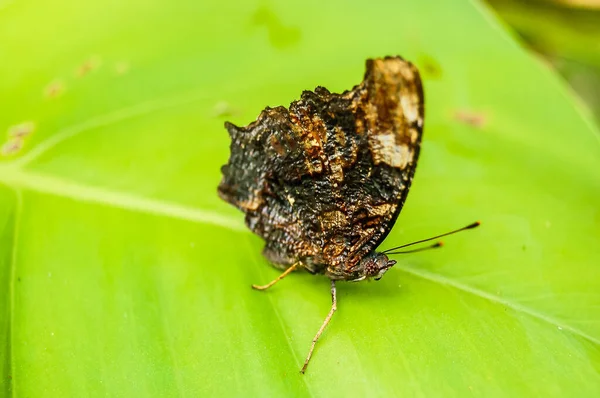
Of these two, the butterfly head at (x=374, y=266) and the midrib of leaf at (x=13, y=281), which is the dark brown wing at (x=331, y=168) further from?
the midrib of leaf at (x=13, y=281)

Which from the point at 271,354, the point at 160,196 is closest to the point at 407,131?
the point at 271,354

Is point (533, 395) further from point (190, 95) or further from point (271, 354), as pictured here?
point (190, 95)

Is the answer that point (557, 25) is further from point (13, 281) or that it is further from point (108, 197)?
→ point (13, 281)

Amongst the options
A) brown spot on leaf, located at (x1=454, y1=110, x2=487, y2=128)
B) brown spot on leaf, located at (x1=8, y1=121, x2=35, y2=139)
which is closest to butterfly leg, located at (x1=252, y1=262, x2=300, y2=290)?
brown spot on leaf, located at (x1=454, y1=110, x2=487, y2=128)

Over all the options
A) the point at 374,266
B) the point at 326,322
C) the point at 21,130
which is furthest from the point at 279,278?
the point at 21,130

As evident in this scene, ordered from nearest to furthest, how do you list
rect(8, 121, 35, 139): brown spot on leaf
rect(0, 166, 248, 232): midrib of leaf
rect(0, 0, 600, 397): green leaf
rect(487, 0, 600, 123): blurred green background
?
1. rect(0, 0, 600, 397): green leaf
2. rect(0, 166, 248, 232): midrib of leaf
3. rect(8, 121, 35, 139): brown spot on leaf
4. rect(487, 0, 600, 123): blurred green background

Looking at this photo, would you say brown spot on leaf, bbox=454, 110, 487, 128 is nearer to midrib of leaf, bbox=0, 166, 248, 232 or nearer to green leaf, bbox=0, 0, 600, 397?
green leaf, bbox=0, 0, 600, 397
